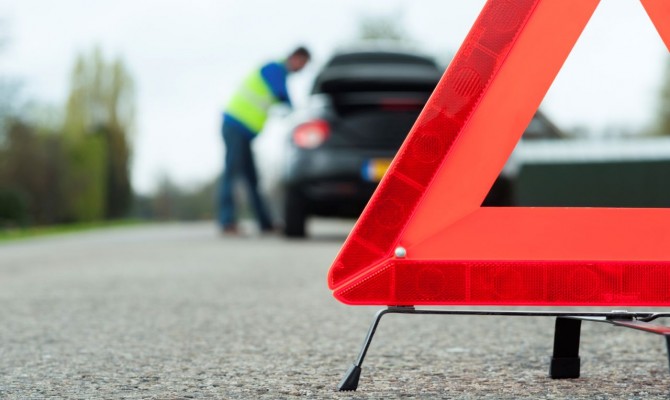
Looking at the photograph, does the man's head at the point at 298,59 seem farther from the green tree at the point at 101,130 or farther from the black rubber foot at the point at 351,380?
the green tree at the point at 101,130

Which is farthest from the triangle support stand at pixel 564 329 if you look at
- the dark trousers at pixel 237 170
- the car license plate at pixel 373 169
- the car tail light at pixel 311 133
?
the dark trousers at pixel 237 170

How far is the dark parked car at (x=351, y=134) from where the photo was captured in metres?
8.86

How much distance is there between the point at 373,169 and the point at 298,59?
2.08 metres

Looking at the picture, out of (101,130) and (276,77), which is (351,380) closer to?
(276,77)

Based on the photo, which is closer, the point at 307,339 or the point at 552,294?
the point at 552,294

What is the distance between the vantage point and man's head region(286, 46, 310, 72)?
10.4 m

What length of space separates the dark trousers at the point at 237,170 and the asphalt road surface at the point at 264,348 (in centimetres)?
525

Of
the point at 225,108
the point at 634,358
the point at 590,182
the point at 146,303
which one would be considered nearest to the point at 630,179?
the point at 590,182

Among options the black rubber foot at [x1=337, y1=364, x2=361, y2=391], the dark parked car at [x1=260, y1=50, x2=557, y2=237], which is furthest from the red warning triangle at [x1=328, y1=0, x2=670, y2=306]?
the dark parked car at [x1=260, y1=50, x2=557, y2=237]

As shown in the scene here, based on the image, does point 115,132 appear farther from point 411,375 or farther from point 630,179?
point 411,375

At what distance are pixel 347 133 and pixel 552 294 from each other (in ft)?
22.1

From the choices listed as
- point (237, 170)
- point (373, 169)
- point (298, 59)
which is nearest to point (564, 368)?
point (373, 169)

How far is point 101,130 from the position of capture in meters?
50.2

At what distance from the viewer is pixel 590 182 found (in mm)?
15172
